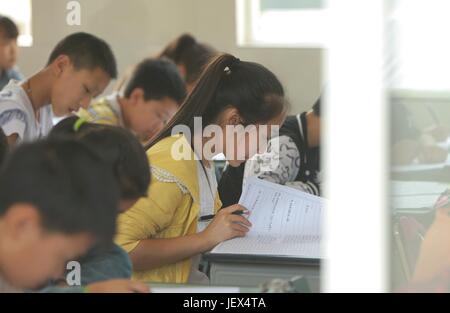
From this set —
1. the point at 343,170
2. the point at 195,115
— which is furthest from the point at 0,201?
the point at 195,115

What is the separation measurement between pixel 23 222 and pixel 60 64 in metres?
1.31

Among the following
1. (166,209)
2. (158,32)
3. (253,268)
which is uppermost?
(158,32)

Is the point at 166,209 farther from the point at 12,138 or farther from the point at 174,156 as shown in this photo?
the point at 12,138

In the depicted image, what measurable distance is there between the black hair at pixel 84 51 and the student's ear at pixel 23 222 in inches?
49.5

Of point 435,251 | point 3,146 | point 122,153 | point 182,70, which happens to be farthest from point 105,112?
point 435,251

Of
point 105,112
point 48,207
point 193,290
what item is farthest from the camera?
point 105,112

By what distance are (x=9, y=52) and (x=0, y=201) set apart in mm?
1702

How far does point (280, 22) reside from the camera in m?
2.76

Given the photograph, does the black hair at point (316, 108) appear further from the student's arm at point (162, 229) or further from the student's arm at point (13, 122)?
the student's arm at point (13, 122)

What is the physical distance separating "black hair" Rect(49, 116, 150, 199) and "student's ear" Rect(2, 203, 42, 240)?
24 centimetres

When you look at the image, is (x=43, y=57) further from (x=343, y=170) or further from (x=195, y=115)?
(x=343, y=170)

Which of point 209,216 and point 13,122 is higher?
point 13,122

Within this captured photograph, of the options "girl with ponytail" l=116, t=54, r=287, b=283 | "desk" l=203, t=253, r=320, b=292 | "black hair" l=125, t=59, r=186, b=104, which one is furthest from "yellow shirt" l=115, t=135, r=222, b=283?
"black hair" l=125, t=59, r=186, b=104
